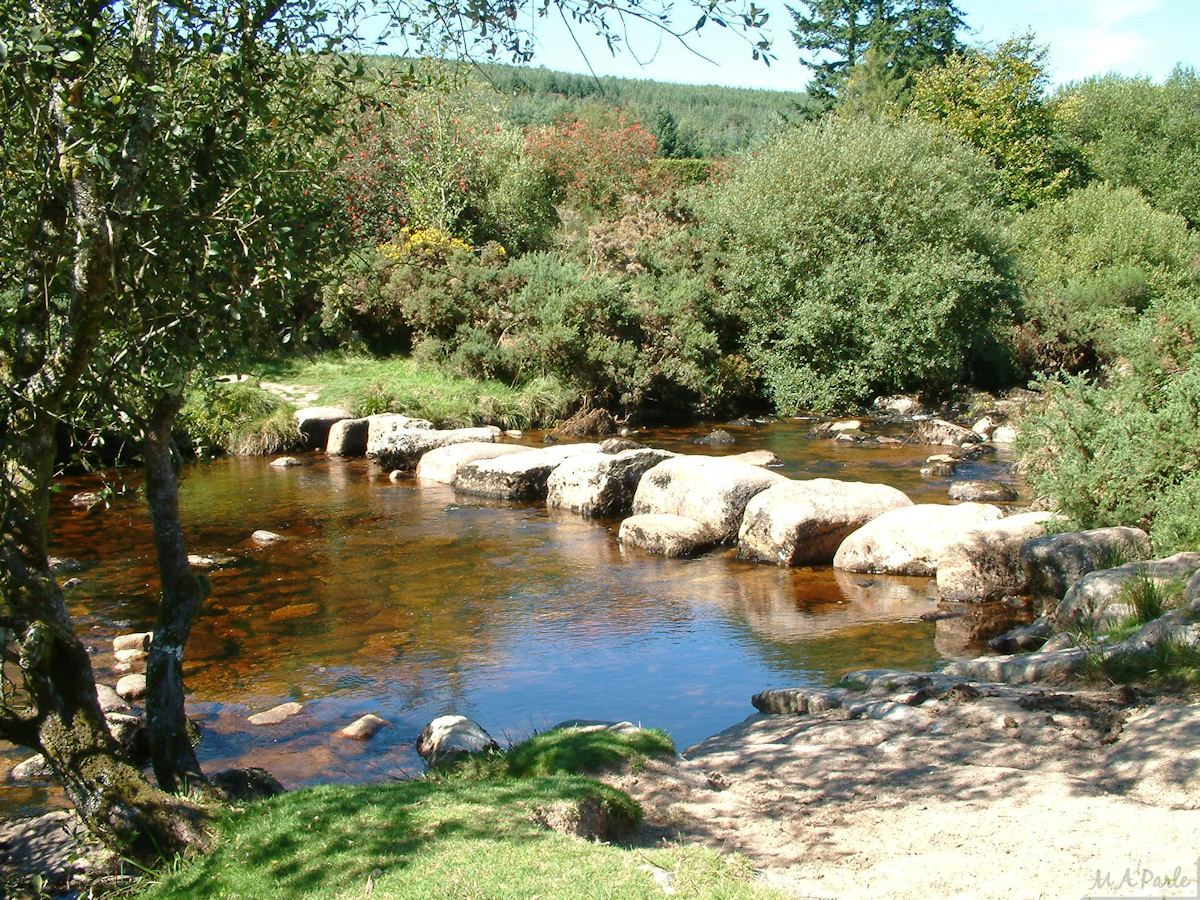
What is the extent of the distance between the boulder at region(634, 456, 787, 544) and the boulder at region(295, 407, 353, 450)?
9.89 metres

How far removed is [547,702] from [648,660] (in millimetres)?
1433

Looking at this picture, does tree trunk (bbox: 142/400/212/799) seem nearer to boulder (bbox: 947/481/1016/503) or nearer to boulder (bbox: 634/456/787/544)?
boulder (bbox: 634/456/787/544)

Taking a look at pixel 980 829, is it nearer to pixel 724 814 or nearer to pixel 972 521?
pixel 724 814

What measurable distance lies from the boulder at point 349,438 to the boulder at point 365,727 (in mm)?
14657

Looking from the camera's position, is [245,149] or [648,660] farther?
[648,660]

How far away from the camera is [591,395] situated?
85.5 ft

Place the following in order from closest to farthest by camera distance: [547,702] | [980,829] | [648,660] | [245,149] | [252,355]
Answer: [980,829] → [245,149] → [252,355] → [547,702] → [648,660]

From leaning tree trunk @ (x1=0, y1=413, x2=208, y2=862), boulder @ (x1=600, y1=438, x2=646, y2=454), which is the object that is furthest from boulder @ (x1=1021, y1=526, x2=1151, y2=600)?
boulder @ (x1=600, y1=438, x2=646, y2=454)

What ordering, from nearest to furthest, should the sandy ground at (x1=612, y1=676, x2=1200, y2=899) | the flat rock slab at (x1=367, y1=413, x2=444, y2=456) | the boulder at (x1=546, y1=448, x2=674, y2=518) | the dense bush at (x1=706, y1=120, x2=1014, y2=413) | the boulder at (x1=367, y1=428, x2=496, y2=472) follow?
the sandy ground at (x1=612, y1=676, x2=1200, y2=899), the boulder at (x1=546, y1=448, x2=674, y2=518), the boulder at (x1=367, y1=428, x2=496, y2=472), the flat rock slab at (x1=367, y1=413, x2=444, y2=456), the dense bush at (x1=706, y1=120, x2=1014, y2=413)

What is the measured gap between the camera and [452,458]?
1983 centimetres

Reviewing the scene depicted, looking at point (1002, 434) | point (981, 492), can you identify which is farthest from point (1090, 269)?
point (981, 492)

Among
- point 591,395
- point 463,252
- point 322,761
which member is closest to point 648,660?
point 322,761

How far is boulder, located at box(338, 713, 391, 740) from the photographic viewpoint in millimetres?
8430

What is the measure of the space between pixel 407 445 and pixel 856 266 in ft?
42.9
